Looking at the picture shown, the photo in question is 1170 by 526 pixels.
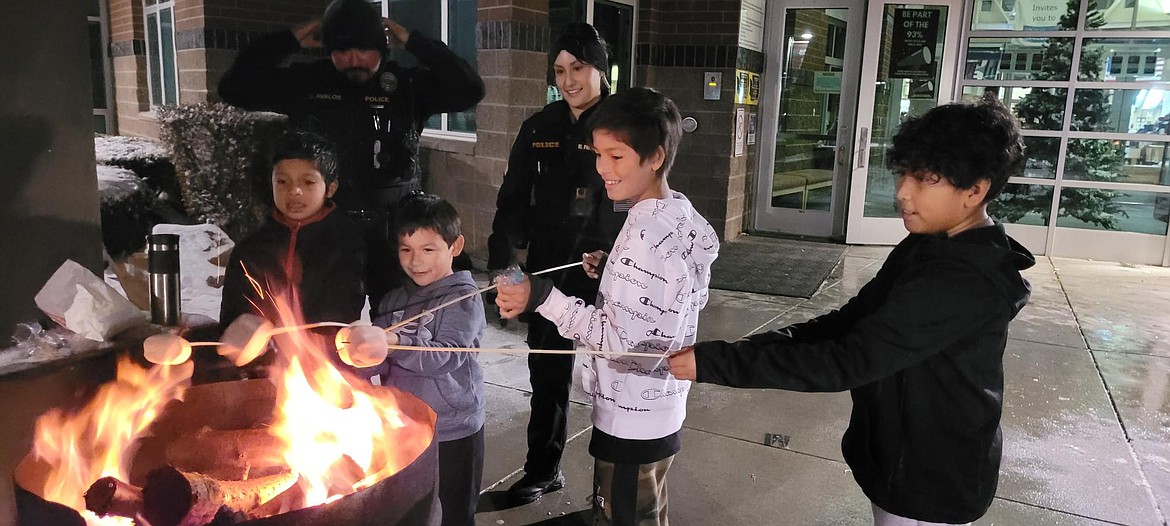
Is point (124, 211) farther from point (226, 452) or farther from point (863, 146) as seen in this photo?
point (863, 146)

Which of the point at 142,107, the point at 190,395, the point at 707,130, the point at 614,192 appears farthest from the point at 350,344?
the point at 707,130

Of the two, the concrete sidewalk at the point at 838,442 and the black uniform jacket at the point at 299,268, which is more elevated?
the black uniform jacket at the point at 299,268

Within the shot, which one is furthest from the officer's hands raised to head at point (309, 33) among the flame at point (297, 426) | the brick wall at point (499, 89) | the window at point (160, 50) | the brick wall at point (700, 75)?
the brick wall at point (700, 75)

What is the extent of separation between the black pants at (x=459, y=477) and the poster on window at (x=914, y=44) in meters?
7.52

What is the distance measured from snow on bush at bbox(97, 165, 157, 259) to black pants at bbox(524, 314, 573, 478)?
4.63 ft

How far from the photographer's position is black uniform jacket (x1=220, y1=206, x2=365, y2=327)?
258 cm

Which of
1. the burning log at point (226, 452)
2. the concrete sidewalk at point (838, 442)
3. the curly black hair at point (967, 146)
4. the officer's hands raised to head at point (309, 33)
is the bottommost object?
the concrete sidewalk at point (838, 442)

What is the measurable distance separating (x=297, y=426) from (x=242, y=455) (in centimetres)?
18

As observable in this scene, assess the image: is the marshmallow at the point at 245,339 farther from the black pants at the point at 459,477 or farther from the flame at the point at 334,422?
the black pants at the point at 459,477

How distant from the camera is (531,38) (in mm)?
5863

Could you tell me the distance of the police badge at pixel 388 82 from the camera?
290 cm

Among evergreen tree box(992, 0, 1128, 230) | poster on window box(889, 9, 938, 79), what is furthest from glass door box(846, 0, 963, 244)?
evergreen tree box(992, 0, 1128, 230)

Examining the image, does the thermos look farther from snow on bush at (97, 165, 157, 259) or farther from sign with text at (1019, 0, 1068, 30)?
→ sign with text at (1019, 0, 1068, 30)

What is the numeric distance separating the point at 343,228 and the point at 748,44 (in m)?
6.56
